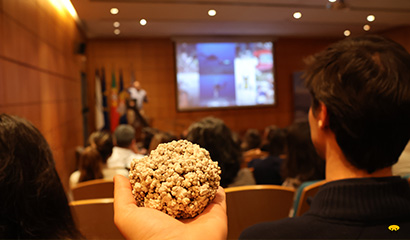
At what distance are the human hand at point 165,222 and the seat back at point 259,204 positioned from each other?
2.86 ft

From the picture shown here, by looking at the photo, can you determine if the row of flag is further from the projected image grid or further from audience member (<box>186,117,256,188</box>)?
audience member (<box>186,117,256,188</box>)

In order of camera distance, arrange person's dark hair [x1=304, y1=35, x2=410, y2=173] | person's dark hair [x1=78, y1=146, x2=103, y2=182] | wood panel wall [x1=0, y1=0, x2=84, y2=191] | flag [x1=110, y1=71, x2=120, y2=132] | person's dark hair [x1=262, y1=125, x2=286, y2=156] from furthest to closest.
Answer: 1. flag [x1=110, y1=71, x2=120, y2=132]
2. wood panel wall [x1=0, y1=0, x2=84, y2=191]
3. person's dark hair [x1=262, y1=125, x2=286, y2=156]
4. person's dark hair [x1=78, y1=146, x2=103, y2=182]
5. person's dark hair [x1=304, y1=35, x2=410, y2=173]

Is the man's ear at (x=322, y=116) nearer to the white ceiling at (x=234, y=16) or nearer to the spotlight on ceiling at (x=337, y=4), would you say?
the white ceiling at (x=234, y=16)

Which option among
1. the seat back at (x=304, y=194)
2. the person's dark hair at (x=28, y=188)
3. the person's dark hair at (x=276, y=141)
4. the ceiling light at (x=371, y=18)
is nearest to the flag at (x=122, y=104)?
the person's dark hair at (x=276, y=141)

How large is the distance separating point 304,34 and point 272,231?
33.1 feet

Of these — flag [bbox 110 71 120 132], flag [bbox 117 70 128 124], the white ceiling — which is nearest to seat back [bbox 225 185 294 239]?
the white ceiling

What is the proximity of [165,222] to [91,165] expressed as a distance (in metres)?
2.08

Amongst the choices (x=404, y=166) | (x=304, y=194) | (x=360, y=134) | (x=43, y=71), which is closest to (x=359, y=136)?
(x=360, y=134)

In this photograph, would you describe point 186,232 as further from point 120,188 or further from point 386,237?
point 386,237

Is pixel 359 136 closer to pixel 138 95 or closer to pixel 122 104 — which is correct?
pixel 138 95

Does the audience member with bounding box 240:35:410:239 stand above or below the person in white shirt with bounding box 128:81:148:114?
below

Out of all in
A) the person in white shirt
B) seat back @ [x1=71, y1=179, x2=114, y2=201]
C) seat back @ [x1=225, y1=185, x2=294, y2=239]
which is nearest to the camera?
seat back @ [x1=225, y1=185, x2=294, y2=239]

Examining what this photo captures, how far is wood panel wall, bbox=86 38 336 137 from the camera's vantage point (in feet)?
31.5

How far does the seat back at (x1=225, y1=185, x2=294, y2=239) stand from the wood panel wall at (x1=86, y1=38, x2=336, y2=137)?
→ 7737 mm
